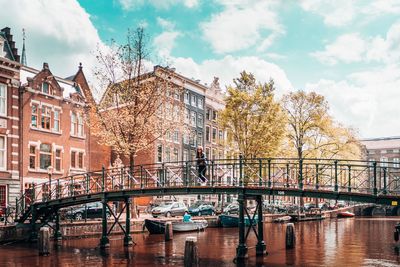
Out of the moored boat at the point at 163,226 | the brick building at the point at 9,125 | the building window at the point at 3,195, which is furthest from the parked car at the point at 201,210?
the building window at the point at 3,195

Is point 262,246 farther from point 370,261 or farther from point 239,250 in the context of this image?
point 370,261

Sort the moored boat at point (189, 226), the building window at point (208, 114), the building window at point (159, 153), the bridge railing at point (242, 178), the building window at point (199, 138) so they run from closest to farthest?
the bridge railing at point (242, 178) → the moored boat at point (189, 226) → the building window at point (159, 153) → the building window at point (199, 138) → the building window at point (208, 114)

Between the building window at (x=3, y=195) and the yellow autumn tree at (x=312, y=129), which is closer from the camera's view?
the building window at (x=3, y=195)

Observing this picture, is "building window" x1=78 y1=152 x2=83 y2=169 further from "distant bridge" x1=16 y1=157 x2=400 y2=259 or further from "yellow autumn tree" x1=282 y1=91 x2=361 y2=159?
"yellow autumn tree" x1=282 y1=91 x2=361 y2=159

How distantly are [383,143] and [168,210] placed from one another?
11539 cm

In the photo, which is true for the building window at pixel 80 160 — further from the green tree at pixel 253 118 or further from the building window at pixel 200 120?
the building window at pixel 200 120

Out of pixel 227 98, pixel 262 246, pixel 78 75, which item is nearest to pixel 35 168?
pixel 78 75

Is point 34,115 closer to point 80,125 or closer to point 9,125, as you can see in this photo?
point 9,125

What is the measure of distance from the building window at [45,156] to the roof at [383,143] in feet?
383

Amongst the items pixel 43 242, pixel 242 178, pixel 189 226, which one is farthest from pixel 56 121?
pixel 242 178

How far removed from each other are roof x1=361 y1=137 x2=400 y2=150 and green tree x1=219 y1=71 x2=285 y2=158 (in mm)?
101719

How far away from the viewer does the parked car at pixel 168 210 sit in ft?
150

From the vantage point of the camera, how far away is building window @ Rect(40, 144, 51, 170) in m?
44.7

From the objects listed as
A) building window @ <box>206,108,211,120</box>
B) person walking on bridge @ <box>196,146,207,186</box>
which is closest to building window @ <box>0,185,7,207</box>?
person walking on bridge @ <box>196,146,207,186</box>
